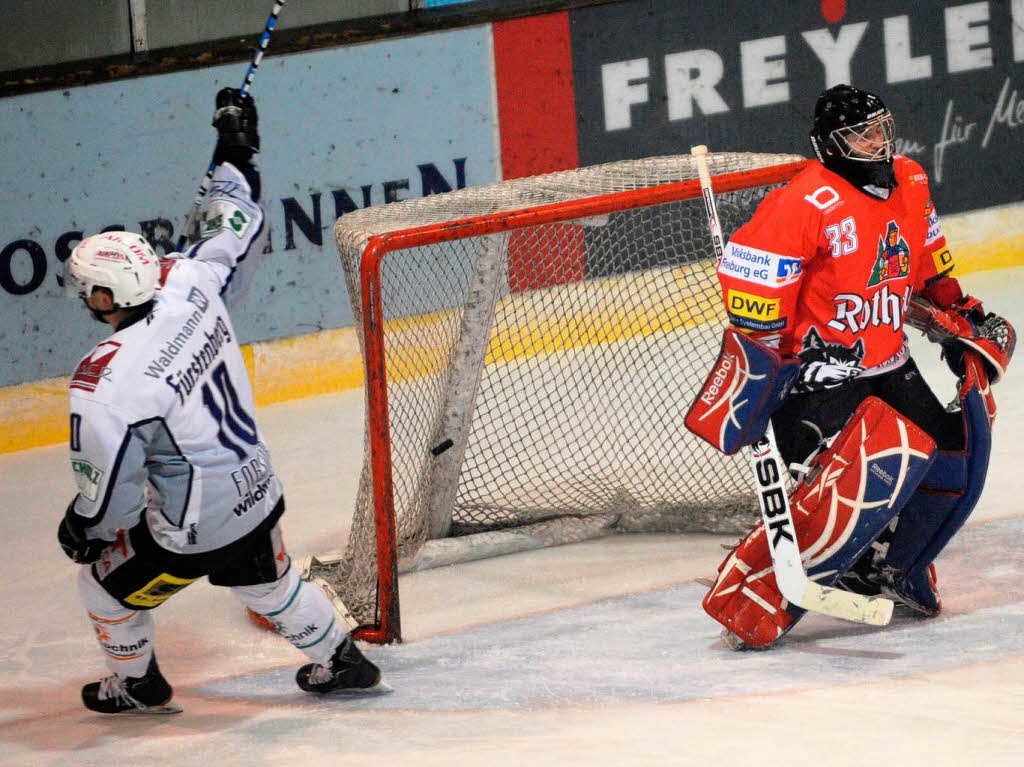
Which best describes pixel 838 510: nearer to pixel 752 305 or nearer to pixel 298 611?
pixel 752 305

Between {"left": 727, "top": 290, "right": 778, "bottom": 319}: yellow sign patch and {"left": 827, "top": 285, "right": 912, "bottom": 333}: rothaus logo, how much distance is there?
146 millimetres

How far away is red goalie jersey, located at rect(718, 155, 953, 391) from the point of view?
3.76 metres

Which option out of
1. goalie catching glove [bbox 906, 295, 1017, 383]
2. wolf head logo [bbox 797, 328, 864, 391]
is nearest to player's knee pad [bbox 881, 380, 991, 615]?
goalie catching glove [bbox 906, 295, 1017, 383]

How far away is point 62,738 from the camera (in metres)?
3.74

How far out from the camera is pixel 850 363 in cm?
386

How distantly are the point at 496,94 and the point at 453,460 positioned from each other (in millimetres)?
2275

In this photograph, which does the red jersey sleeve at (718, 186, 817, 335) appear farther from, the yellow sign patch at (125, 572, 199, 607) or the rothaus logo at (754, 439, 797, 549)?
the yellow sign patch at (125, 572, 199, 607)

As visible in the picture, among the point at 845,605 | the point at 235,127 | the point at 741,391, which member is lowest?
the point at 845,605

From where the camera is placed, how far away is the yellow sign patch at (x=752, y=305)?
378 cm

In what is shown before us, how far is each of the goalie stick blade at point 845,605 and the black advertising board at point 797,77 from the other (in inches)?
132

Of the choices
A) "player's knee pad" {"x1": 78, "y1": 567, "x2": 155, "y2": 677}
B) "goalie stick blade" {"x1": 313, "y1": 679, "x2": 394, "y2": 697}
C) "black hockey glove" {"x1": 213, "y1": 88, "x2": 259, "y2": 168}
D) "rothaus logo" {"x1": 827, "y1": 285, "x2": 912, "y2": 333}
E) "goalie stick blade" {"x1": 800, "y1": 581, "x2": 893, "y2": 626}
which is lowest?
"goalie stick blade" {"x1": 313, "y1": 679, "x2": 394, "y2": 697}

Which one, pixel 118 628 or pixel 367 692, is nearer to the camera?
pixel 118 628

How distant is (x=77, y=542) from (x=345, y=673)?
2.19ft

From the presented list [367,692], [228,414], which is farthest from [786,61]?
[228,414]
